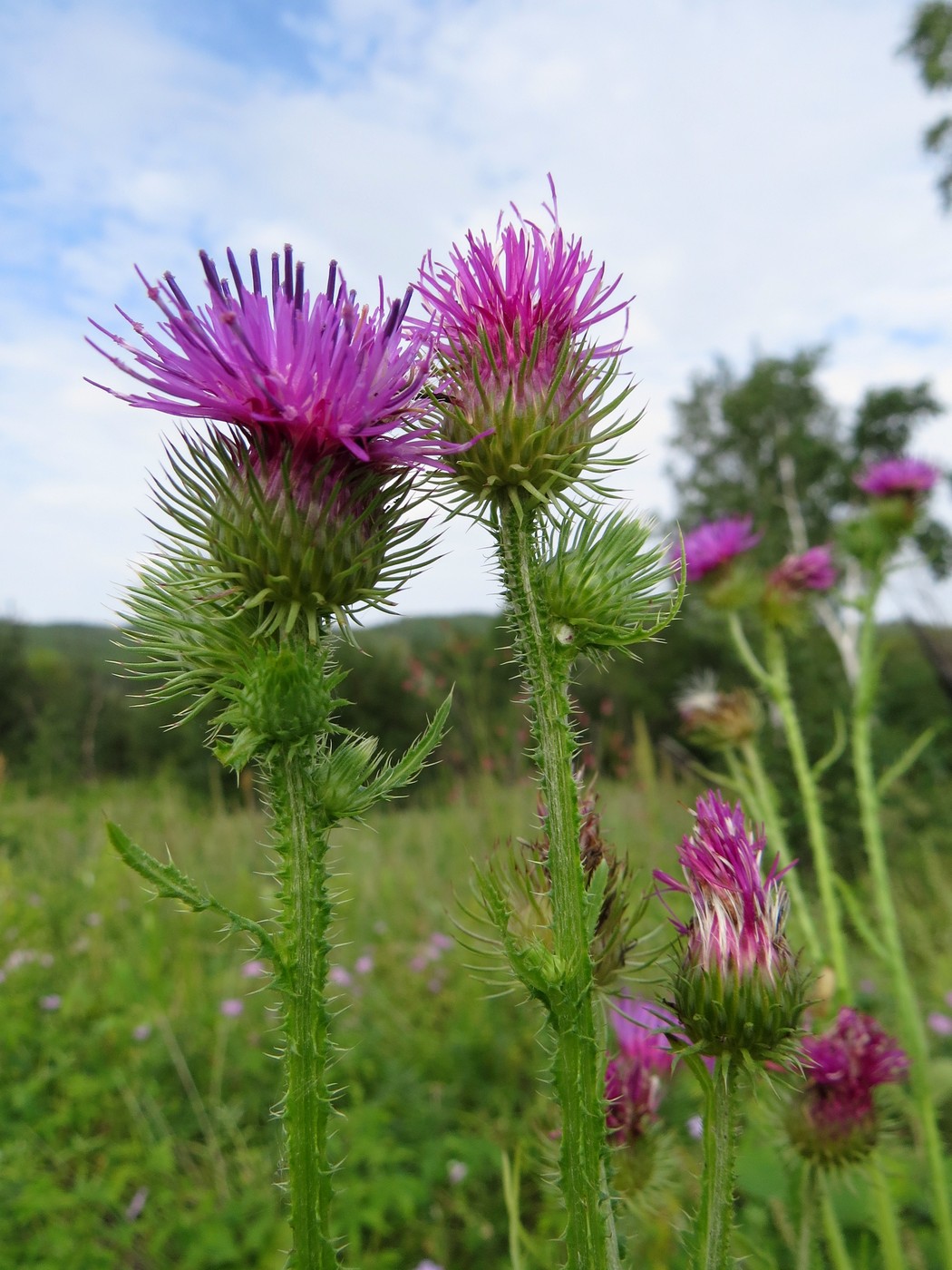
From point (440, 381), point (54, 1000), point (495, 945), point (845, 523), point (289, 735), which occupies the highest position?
point (845, 523)

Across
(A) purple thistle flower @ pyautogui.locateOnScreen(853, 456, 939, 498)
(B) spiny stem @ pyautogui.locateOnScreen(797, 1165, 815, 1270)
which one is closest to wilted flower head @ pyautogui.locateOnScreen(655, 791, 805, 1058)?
(B) spiny stem @ pyautogui.locateOnScreen(797, 1165, 815, 1270)

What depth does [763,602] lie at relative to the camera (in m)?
4.50

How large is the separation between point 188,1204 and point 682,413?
31.2 metres

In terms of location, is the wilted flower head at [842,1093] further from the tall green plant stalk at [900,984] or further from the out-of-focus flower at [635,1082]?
the tall green plant stalk at [900,984]

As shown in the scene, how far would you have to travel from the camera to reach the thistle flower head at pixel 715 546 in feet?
15.7

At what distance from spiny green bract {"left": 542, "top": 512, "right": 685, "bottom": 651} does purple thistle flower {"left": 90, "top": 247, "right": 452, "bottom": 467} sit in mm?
308

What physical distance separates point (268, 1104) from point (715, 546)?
410 centimetres

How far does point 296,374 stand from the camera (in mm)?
1592

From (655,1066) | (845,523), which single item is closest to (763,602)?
(845,523)

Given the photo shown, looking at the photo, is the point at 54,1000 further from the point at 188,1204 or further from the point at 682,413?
the point at 682,413

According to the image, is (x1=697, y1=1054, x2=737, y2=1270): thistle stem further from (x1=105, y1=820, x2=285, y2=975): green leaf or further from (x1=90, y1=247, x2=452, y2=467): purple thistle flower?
(x1=90, y1=247, x2=452, y2=467): purple thistle flower

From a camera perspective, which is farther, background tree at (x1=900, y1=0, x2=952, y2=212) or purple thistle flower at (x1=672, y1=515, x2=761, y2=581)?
background tree at (x1=900, y1=0, x2=952, y2=212)

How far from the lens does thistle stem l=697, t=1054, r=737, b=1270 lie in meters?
1.21

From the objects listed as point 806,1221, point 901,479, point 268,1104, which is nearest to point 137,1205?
point 268,1104
